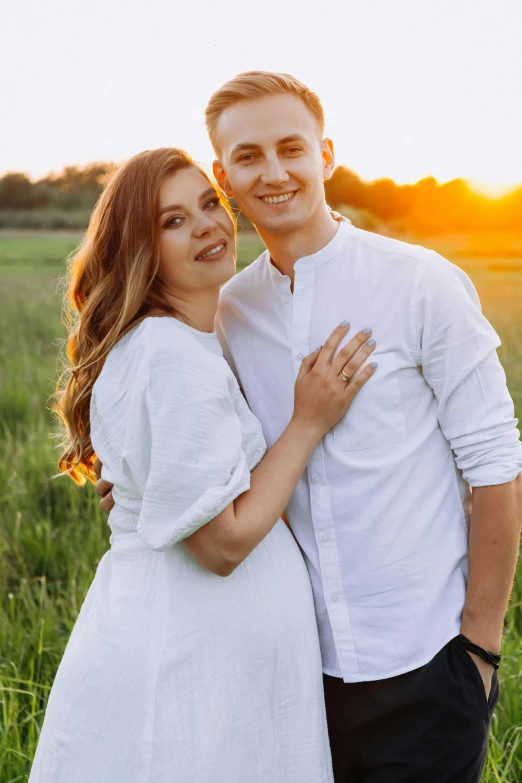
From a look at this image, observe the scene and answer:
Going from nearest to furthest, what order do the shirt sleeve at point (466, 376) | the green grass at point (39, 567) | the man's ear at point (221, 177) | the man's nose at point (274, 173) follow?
the shirt sleeve at point (466, 376) < the man's nose at point (274, 173) < the man's ear at point (221, 177) < the green grass at point (39, 567)

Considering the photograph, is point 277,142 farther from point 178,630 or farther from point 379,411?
point 178,630

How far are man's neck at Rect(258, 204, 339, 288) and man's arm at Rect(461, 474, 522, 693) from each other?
0.75m

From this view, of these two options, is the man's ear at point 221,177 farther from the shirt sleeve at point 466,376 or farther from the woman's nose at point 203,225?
the shirt sleeve at point 466,376

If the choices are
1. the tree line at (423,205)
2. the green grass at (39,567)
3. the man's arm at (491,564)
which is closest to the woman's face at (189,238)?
the man's arm at (491,564)

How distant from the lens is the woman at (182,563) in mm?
1838

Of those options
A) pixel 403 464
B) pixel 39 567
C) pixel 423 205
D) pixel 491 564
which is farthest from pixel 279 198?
pixel 423 205

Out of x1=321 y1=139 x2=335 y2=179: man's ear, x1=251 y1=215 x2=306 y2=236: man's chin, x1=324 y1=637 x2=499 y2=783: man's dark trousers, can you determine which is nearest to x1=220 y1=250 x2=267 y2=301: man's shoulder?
x1=251 y1=215 x2=306 y2=236: man's chin

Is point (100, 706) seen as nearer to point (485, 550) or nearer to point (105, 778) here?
point (105, 778)

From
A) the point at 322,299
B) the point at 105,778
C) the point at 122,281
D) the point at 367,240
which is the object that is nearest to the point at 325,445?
the point at 322,299

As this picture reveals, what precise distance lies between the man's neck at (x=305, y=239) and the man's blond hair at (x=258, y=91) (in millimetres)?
294

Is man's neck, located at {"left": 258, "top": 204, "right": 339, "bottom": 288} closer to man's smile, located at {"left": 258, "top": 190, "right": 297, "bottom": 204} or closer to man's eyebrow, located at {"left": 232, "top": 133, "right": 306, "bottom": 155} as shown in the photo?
man's smile, located at {"left": 258, "top": 190, "right": 297, "bottom": 204}

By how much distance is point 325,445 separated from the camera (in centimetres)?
212

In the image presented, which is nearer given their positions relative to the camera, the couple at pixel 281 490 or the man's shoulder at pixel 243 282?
the couple at pixel 281 490

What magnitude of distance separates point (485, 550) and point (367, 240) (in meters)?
0.84
